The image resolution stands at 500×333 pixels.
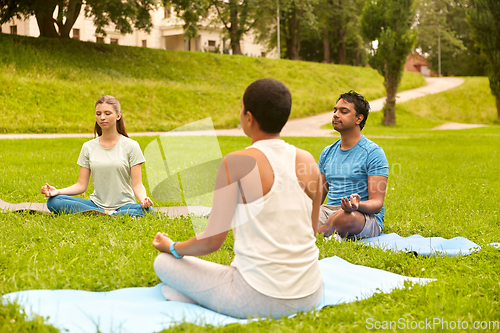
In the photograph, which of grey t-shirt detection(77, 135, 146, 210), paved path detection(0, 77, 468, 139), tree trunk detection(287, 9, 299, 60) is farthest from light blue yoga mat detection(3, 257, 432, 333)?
tree trunk detection(287, 9, 299, 60)

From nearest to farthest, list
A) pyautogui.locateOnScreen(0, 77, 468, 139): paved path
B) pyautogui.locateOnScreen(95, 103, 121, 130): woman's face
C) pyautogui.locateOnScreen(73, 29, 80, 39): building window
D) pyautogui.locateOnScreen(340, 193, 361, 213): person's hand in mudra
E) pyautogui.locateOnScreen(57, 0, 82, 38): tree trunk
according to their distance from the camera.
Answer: pyautogui.locateOnScreen(340, 193, 361, 213): person's hand in mudra < pyautogui.locateOnScreen(95, 103, 121, 130): woman's face < pyautogui.locateOnScreen(0, 77, 468, 139): paved path < pyautogui.locateOnScreen(57, 0, 82, 38): tree trunk < pyautogui.locateOnScreen(73, 29, 80, 39): building window

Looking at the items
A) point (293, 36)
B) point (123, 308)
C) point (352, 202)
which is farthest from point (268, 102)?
point (293, 36)

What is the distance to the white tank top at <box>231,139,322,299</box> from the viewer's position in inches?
105

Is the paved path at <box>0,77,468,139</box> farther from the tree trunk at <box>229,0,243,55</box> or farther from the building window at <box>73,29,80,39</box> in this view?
the building window at <box>73,29,80,39</box>

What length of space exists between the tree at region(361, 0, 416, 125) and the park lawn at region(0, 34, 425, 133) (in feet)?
20.9

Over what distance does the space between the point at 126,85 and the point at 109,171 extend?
60.8ft

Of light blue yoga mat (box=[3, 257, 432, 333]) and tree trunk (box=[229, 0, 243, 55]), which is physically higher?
tree trunk (box=[229, 0, 243, 55])

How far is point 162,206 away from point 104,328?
4.43 metres

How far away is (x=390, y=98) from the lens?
28297mm

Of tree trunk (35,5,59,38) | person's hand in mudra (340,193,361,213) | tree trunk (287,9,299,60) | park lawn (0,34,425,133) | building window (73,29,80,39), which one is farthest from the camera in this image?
building window (73,29,80,39)

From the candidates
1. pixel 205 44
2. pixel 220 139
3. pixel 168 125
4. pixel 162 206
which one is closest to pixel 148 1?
pixel 168 125

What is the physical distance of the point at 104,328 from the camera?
107 inches

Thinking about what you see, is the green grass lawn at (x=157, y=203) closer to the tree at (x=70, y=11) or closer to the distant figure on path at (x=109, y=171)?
the distant figure on path at (x=109, y=171)

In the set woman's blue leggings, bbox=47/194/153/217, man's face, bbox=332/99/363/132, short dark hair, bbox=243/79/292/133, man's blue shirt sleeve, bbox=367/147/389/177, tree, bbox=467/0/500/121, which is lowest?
woman's blue leggings, bbox=47/194/153/217
